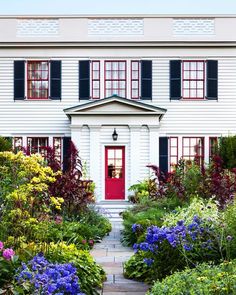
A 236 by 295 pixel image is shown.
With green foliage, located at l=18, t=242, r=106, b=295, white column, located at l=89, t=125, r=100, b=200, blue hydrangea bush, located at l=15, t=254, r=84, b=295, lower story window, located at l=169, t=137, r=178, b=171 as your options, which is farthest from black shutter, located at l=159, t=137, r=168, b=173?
blue hydrangea bush, located at l=15, t=254, r=84, b=295

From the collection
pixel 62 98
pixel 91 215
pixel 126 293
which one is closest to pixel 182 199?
pixel 91 215

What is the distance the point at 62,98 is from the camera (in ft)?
68.3

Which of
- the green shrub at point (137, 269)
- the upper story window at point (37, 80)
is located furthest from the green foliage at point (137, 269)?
the upper story window at point (37, 80)

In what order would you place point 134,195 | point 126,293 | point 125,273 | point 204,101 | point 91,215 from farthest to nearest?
point 204,101
point 134,195
point 91,215
point 125,273
point 126,293

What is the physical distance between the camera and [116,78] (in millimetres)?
20969

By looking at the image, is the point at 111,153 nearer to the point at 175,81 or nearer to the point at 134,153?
the point at 134,153

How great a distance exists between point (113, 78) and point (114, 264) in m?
13.3

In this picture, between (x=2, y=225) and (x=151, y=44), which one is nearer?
(x=2, y=225)

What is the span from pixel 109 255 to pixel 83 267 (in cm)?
294

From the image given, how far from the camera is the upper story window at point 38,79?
21.0 meters

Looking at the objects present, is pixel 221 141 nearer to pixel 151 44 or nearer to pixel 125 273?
pixel 151 44

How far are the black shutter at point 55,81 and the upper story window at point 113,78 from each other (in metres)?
0.85
